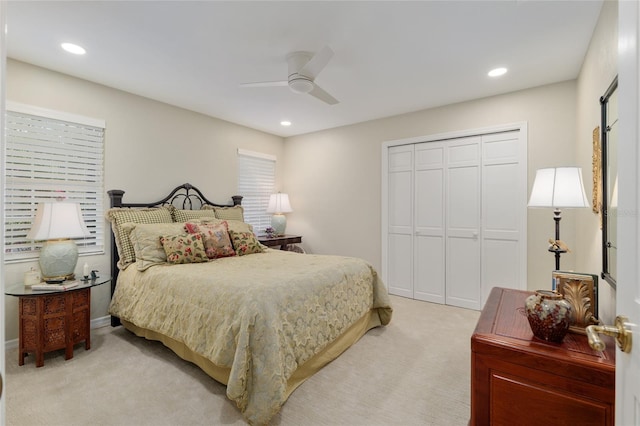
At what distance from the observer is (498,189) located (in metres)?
3.59

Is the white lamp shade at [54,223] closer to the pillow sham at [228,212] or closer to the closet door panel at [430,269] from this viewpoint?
the pillow sham at [228,212]

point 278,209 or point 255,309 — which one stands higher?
point 278,209

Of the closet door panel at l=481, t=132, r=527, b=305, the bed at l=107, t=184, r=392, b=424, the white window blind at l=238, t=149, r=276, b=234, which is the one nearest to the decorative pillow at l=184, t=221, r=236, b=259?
the bed at l=107, t=184, r=392, b=424

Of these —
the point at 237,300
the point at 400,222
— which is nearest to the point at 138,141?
the point at 237,300

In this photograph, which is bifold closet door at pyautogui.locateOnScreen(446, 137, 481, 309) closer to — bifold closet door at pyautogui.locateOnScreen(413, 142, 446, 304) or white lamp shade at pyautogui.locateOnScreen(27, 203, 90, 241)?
bifold closet door at pyautogui.locateOnScreen(413, 142, 446, 304)

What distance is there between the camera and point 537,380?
1.22 metres

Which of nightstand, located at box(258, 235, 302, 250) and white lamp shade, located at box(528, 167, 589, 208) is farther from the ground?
white lamp shade, located at box(528, 167, 589, 208)

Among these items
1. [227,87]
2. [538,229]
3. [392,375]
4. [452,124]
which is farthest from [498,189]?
[227,87]

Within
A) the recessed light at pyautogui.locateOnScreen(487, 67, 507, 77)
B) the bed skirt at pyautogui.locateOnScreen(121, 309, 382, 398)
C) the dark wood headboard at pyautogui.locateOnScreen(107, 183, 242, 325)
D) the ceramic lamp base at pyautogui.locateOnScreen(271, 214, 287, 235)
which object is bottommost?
the bed skirt at pyautogui.locateOnScreen(121, 309, 382, 398)

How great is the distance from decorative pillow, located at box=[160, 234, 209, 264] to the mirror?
Answer: 10.0ft

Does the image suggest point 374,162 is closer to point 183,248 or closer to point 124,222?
point 183,248

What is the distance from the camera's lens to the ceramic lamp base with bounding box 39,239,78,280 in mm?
2568

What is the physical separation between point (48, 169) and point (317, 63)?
108 inches

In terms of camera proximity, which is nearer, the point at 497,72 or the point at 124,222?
the point at 497,72
